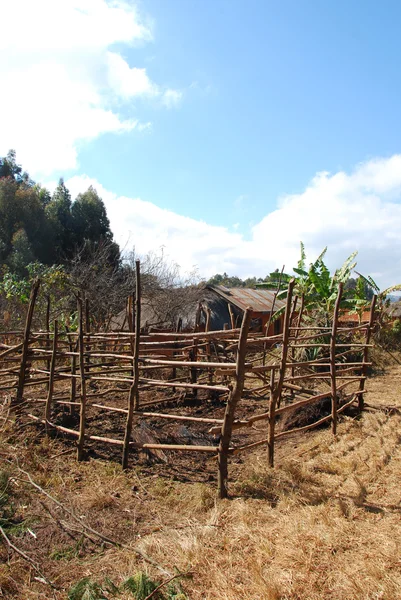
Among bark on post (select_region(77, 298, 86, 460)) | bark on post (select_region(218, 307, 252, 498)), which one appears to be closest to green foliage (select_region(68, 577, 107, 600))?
bark on post (select_region(218, 307, 252, 498))

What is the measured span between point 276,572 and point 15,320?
1003cm

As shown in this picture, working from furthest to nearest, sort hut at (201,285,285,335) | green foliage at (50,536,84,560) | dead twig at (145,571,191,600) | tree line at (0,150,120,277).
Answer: tree line at (0,150,120,277) → hut at (201,285,285,335) → green foliage at (50,536,84,560) → dead twig at (145,571,191,600)

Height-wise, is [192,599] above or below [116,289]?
below

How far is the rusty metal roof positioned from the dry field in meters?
9.62

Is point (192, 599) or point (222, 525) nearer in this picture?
point (192, 599)

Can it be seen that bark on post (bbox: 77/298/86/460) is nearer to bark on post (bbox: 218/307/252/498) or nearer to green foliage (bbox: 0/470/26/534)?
green foliage (bbox: 0/470/26/534)

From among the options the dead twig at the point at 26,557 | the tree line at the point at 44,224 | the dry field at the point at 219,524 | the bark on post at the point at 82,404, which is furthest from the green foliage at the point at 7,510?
the tree line at the point at 44,224

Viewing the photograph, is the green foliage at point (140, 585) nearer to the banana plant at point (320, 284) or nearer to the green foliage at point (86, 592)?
the green foliage at point (86, 592)

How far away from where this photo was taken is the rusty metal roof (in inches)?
579

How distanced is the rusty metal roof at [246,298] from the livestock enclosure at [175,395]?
5.97m

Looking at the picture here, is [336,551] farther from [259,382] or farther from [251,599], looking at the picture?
[259,382]

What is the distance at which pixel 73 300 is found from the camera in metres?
12.3

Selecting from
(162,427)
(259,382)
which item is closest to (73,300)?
(259,382)

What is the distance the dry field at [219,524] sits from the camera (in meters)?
2.59
